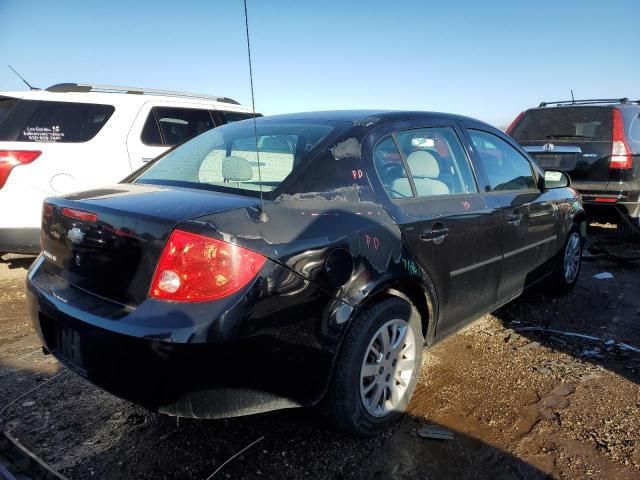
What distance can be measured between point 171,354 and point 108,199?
88 cm

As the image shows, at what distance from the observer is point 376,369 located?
8.14 feet

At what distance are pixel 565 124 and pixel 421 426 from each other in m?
5.48

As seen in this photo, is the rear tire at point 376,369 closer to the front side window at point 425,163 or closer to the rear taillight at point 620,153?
the front side window at point 425,163

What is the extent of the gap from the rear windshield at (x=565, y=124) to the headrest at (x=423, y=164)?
14.0 ft

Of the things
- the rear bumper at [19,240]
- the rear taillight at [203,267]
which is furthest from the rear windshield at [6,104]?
the rear taillight at [203,267]

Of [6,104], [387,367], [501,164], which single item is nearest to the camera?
[387,367]

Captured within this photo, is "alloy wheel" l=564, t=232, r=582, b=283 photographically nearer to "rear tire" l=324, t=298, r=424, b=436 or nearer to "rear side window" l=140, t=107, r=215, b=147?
"rear tire" l=324, t=298, r=424, b=436

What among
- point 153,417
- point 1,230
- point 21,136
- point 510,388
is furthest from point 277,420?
point 21,136

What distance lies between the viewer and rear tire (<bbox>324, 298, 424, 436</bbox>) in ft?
7.50

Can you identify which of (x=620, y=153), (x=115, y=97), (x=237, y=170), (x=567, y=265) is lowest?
(x=567, y=265)

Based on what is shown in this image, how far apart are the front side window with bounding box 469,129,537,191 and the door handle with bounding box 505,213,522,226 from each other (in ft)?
0.66

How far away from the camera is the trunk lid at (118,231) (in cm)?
201

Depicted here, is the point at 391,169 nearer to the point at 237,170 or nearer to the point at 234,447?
the point at 237,170

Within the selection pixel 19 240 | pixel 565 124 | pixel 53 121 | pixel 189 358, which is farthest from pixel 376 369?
pixel 565 124
